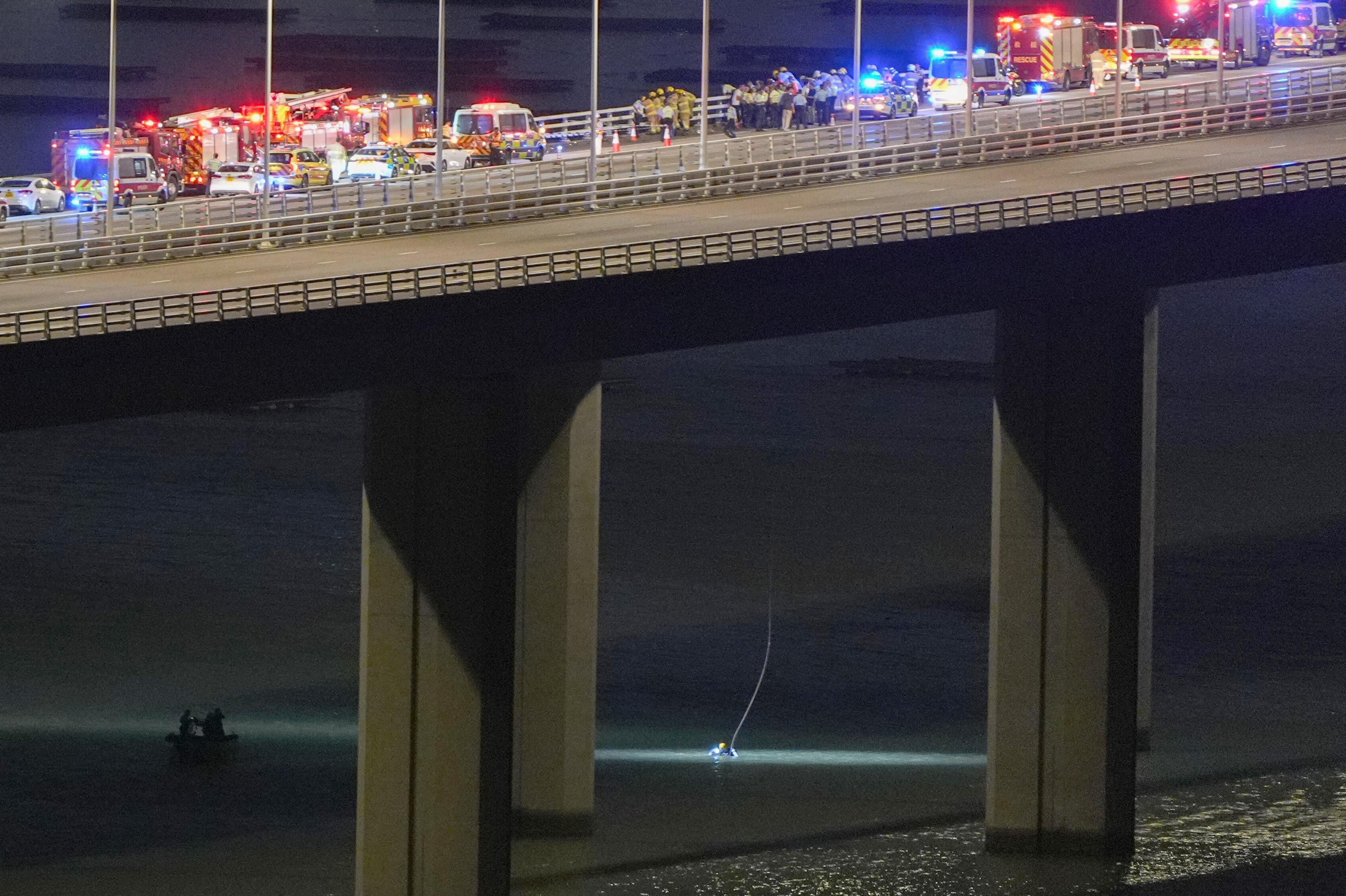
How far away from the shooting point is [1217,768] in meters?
40.3

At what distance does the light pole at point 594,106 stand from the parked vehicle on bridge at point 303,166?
4.66 metres

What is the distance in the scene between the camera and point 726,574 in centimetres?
5762

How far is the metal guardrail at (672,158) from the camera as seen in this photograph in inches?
1352

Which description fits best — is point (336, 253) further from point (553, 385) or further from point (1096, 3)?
point (1096, 3)

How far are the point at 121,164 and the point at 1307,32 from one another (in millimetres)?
22549

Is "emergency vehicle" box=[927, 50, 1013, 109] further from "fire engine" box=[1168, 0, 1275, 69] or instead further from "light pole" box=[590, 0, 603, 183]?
"light pole" box=[590, 0, 603, 183]

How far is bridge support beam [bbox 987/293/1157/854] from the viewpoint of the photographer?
34125 mm

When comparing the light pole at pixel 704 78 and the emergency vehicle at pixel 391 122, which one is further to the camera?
the emergency vehicle at pixel 391 122

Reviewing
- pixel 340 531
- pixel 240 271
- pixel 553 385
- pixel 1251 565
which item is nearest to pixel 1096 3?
pixel 1251 565

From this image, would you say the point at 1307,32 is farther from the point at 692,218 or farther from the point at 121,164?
the point at 121,164

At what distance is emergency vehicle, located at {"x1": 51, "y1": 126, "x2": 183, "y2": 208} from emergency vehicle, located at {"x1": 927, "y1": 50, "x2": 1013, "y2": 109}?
12418mm

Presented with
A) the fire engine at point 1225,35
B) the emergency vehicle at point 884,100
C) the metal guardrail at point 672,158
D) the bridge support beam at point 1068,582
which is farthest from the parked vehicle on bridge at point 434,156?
the fire engine at point 1225,35

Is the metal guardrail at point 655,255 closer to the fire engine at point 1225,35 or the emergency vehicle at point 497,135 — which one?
the emergency vehicle at point 497,135

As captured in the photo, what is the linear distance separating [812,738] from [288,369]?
55.0 ft
